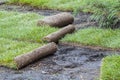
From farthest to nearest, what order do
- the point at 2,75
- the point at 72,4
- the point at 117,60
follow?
the point at 72,4, the point at 2,75, the point at 117,60

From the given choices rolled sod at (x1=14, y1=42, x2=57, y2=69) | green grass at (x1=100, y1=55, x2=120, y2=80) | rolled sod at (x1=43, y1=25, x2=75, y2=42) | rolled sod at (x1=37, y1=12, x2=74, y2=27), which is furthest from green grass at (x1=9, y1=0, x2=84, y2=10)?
green grass at (x1=100, y1=55, x2=120, y2=80)

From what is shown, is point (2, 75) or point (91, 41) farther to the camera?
point (91, 41)

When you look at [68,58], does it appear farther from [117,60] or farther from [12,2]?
[12,2]

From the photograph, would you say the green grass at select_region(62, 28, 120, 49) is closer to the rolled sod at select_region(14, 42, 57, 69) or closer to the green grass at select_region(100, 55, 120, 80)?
the rolled sod at select_region(14, 42, 57, 69)

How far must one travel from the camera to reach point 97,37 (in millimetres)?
10695

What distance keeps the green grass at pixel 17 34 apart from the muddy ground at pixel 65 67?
47cm

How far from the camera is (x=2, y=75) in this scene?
8.55 m

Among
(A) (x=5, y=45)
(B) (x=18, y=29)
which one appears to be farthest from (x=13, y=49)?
(B) (x=18, y=29)

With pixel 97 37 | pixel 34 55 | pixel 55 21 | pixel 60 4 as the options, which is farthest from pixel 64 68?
pixel 60 4

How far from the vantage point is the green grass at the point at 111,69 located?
701 centimetres

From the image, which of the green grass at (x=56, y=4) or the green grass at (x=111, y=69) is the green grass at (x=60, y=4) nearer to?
the green grass at (x=56, y=4)

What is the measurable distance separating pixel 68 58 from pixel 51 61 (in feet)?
1.41

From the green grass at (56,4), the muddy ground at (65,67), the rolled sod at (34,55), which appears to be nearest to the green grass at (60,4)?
the green grass at (56,4)

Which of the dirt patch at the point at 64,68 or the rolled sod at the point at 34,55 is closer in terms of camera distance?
the dirt patch at the point at 64,68
